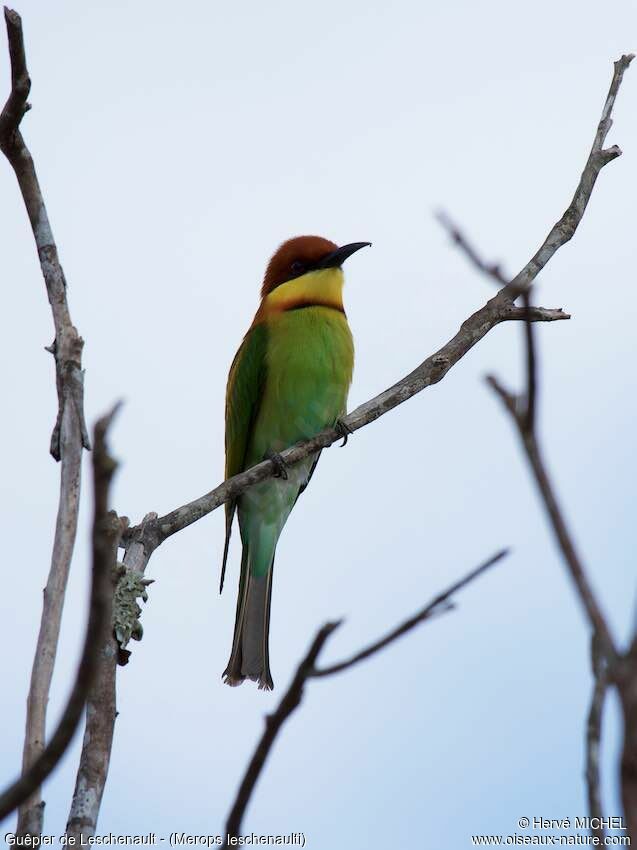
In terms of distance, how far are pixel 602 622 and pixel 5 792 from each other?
1.50 ft

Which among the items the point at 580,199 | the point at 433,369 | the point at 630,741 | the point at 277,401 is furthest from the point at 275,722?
the point at 277,401

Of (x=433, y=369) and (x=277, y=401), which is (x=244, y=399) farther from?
(x=433, y=369)

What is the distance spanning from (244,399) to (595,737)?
129 inches

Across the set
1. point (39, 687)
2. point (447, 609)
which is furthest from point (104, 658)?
point (447, 609)

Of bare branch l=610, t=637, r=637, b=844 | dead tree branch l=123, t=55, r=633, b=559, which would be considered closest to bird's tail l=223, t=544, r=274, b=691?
dead tree branch l=123, t=55, r=633, b=559

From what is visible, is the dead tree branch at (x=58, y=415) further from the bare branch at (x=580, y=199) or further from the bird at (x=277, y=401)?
the bird at (x=277, y=401)

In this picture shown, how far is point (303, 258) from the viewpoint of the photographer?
4781 mm

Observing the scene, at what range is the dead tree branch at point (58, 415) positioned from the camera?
156cm

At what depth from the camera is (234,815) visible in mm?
933

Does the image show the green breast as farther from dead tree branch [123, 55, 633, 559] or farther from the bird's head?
dead tree branch [123, 55, 633, 559]

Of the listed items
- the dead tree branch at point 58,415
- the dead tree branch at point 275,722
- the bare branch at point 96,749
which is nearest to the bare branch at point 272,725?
the dead tree branch at point 275,722

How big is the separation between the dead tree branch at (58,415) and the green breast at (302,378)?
2019mm

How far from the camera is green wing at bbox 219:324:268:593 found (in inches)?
174

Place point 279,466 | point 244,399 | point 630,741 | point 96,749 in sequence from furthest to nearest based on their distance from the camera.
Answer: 1. point 244,399
2. point 279,466
3. point 96,749
4. point 630,741
